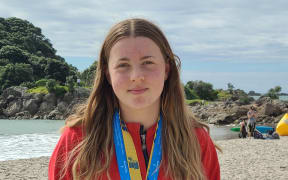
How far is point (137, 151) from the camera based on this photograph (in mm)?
2189

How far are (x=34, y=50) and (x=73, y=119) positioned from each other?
335ft

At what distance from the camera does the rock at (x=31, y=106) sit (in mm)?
61625

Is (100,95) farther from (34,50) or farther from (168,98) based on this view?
(34,50)

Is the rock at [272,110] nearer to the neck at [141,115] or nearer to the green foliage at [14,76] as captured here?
the neck at [141,115]

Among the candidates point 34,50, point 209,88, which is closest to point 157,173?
point 209,88

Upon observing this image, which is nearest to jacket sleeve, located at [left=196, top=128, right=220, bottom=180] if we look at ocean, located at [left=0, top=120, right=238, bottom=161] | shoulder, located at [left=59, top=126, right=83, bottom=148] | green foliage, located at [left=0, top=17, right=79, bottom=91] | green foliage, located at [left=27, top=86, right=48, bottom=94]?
shoulder, located at [left=59, top=126, right=83, bottom=148]

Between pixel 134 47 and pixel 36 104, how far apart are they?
63.4 m

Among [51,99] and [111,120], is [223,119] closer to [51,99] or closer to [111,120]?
[51,99]

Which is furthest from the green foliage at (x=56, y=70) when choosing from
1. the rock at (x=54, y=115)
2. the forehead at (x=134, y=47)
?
the forehead at (x=134, y=47)

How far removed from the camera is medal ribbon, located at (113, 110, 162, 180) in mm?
2046

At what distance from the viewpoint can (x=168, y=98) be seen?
230cm

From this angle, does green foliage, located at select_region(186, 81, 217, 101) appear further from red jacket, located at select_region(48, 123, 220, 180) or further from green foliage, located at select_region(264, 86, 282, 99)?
red jacket, located at select_region(48, 123, 220, 180)

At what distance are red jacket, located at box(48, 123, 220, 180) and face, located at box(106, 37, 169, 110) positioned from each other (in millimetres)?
219

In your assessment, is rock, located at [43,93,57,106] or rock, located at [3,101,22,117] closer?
rock, located at [3,101,22,117]
